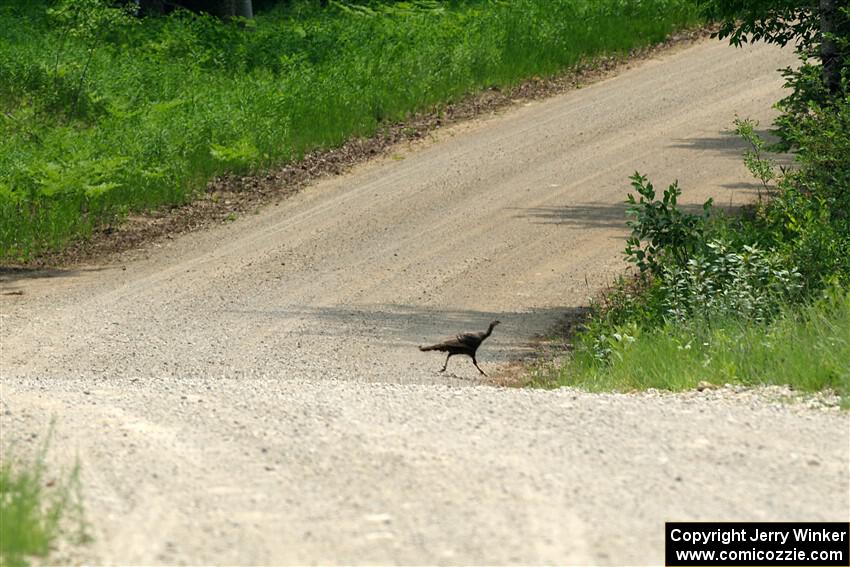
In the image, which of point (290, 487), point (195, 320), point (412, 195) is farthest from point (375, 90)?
point (290, 487)

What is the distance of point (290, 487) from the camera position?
18.9ft

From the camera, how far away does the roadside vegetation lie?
8469mm

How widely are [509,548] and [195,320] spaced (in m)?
8.81

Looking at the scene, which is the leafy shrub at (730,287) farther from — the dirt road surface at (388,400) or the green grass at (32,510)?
the green grass at (32,510)

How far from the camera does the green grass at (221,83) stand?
17.2 m

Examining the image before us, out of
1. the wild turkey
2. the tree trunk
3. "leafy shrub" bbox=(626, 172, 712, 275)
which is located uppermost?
the tree trunk

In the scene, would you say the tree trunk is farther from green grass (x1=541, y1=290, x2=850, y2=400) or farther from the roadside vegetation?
green grass (x1=541, y1=290, x2=850, y2=400)

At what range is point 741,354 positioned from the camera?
8641mm

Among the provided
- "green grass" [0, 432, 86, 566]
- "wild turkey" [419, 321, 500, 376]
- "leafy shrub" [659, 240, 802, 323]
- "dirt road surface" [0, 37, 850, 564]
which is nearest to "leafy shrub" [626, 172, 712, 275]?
"leafy shrub" [659, 240, 802, 323]

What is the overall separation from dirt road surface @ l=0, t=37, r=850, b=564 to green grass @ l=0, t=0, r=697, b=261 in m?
→ 1.26

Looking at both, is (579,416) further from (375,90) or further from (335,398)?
(375,90)

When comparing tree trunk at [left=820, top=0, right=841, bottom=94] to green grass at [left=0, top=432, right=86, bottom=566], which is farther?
tree trunk at [left=820, top=0, right=841, bottom=94]

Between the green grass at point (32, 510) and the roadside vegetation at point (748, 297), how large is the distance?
4291mm

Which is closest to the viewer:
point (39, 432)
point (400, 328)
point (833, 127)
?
point (39, 432)
